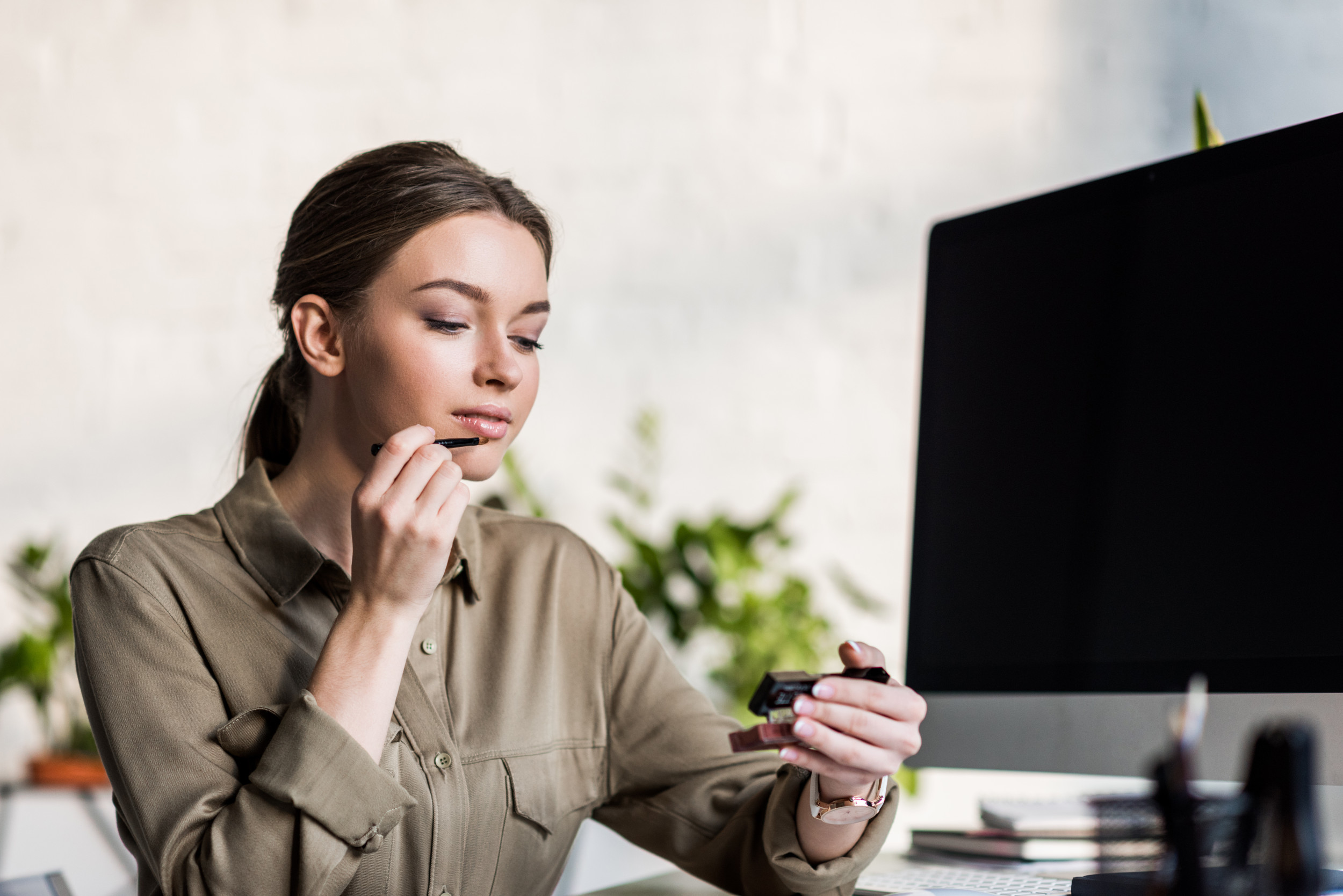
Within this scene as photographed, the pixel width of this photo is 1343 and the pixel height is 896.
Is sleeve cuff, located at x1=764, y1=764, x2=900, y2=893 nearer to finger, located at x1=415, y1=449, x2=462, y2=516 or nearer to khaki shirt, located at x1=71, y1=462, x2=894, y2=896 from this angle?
khaki shirt, located at x1=71, y1=462, x2=894, y2=896

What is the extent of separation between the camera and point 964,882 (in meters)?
0.91

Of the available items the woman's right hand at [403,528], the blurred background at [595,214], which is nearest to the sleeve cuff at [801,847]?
the woman's right hand at [403,528]

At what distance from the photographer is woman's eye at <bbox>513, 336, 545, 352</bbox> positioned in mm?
1014

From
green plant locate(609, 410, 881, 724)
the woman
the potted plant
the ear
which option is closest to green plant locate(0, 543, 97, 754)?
the potted plant

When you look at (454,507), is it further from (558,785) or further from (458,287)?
(558,785)

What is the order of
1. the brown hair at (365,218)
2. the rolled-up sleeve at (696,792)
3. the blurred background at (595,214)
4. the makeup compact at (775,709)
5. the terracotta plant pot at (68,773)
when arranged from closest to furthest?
the makeup compact at (775,709) → the rolled-up sleeve at (696,792) → the brown hair at (365,218) → the terracotta plant pot at (68,773) → the blurred background at (595,214)

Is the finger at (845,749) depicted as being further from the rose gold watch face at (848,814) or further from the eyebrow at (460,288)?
the eyebrow at (460,288)

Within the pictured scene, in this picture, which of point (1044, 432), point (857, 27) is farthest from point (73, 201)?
point (1044, 432)

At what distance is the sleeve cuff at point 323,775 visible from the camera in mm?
790

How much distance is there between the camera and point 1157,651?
0.87 meters

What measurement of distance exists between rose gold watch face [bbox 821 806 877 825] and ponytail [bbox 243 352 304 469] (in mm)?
685

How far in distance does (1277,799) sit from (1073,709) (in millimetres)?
557

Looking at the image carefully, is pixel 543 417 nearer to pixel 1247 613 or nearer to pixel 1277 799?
pixel 1247 613

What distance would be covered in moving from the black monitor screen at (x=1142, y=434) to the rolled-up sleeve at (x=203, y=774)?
1.74 ft
